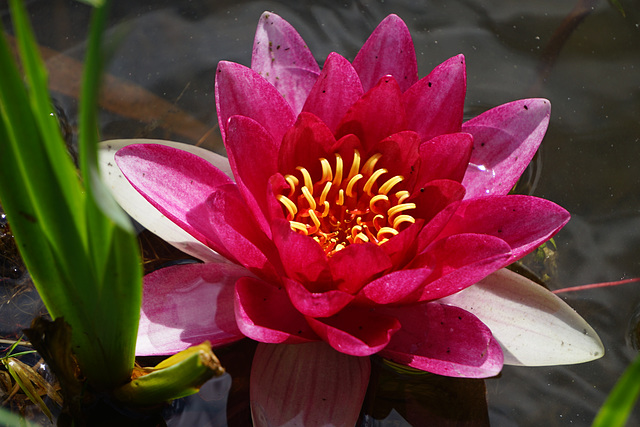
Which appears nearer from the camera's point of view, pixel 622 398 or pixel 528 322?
pixel 622 398

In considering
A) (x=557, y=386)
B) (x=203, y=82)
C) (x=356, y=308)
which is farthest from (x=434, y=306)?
(x=203, y=82)

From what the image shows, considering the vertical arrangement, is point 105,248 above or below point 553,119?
above

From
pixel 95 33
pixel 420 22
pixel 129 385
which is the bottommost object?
pixel 129 385

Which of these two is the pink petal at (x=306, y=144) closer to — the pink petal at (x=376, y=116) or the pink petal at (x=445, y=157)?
the pink petal at (x=376, y=116)

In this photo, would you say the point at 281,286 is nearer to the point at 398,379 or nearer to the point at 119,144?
the point at 398,379

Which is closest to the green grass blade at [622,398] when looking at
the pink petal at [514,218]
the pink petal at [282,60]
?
the pink petal at [514,218]

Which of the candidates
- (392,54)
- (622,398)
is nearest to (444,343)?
(622,398)

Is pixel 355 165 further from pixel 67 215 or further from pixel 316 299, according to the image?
pixel 67 215
